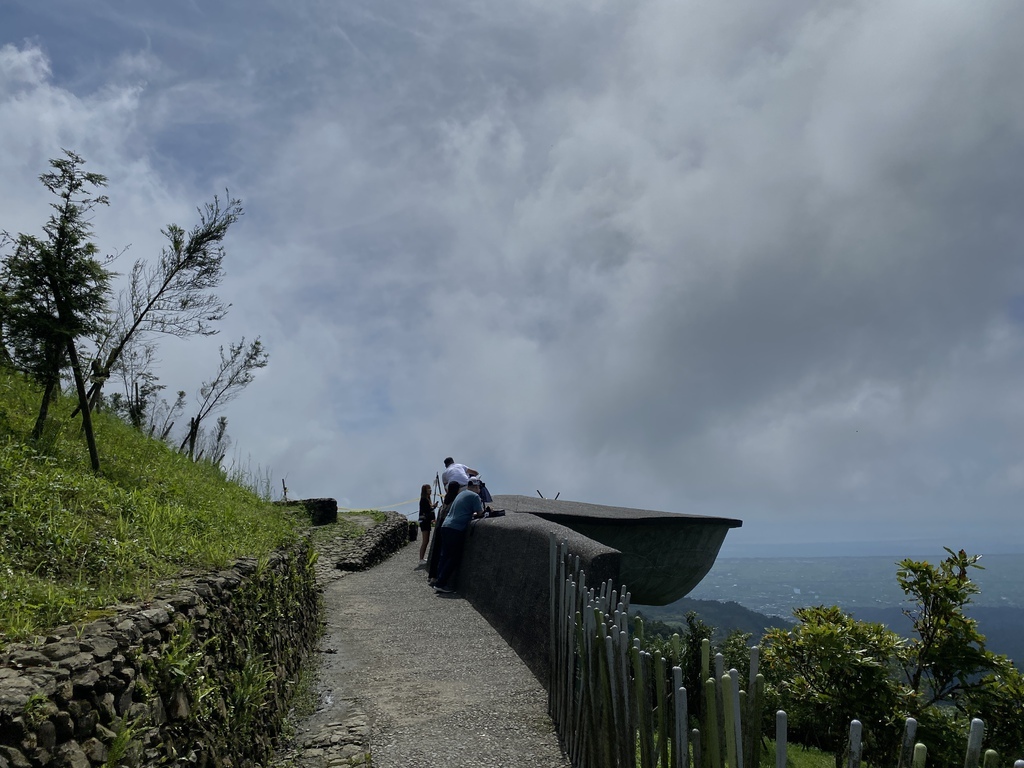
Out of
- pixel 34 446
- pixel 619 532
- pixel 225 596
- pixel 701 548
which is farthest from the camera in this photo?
pixel 701 548

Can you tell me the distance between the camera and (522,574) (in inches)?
356

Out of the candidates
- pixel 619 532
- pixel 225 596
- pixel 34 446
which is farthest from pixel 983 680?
pixel 34 446

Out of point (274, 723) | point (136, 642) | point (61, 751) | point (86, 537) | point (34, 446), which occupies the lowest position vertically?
point (274, 723)

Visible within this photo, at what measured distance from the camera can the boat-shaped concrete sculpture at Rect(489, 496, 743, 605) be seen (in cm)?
1415

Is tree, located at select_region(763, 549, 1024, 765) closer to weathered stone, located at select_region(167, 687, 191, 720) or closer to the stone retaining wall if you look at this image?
the stone retaining wall

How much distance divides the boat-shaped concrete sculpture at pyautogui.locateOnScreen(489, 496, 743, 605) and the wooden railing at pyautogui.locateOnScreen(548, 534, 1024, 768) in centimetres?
705

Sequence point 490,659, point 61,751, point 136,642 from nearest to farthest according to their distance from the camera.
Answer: point 61,751 < point 136,642 < point 490,659

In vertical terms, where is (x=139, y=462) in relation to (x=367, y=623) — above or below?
above

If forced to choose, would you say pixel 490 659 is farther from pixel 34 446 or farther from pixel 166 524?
pixel 34 446

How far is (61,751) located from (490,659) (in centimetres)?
566

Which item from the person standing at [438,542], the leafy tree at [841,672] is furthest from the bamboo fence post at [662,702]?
the person standing at [438,542]

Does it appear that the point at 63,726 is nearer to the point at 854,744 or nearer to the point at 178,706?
the point at 178,706

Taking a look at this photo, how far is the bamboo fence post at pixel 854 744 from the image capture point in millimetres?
2419

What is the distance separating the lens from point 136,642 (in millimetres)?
4328
